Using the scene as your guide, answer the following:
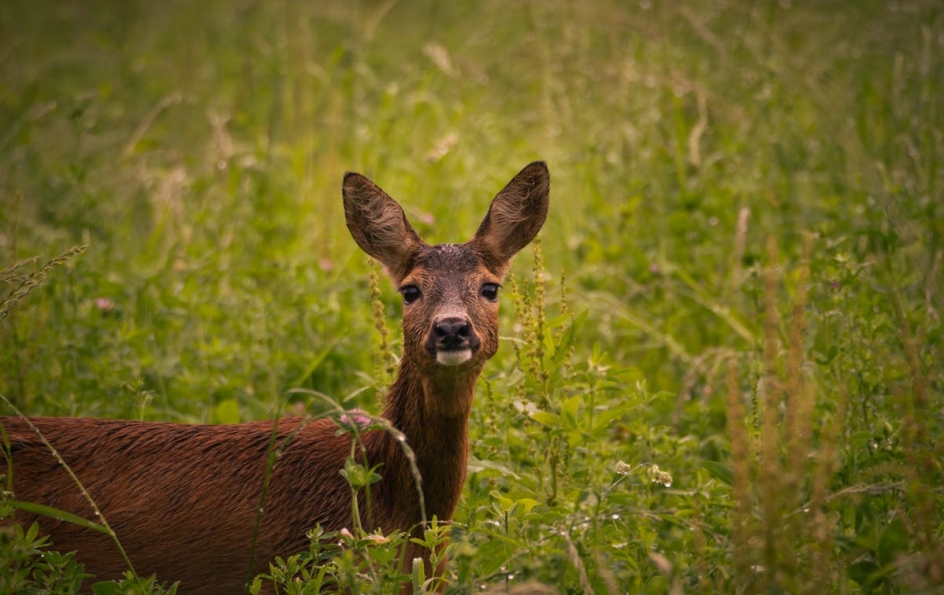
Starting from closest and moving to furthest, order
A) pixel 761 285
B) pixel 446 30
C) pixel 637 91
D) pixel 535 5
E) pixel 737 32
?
pixel 761 285 → pixel 737 32 → pixel 637 91 → pixel 535 5 → pixel 446 30

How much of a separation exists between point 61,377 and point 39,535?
4.42ft

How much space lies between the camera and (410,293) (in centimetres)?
415

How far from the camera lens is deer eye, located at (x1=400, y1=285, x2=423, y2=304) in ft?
13.5

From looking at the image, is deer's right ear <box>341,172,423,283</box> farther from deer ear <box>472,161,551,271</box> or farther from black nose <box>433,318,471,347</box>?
black nose <box>433,318,471,347</box>

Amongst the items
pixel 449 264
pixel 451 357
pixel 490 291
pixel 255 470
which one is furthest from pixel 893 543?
pixel 255 470

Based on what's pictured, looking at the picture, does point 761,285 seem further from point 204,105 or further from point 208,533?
point 204,105

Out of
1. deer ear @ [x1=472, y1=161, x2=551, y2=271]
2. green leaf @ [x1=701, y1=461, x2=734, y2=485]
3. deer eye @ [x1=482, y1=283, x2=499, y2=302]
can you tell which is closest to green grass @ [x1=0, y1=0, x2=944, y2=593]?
green leaf @ [x1=701, y1=461, x2=734, y2=485]

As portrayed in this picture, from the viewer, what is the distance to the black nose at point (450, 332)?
3750 mm

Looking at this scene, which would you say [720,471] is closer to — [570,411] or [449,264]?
[570,411]

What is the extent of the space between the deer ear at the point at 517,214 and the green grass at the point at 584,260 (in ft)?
0.98

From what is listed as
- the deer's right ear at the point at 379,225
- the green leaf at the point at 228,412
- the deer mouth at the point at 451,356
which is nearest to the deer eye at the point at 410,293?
the deer's right ear at the point at 379,225

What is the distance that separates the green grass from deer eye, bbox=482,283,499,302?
13 cm

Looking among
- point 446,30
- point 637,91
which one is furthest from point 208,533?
point 446,30

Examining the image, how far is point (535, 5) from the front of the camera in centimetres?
820
